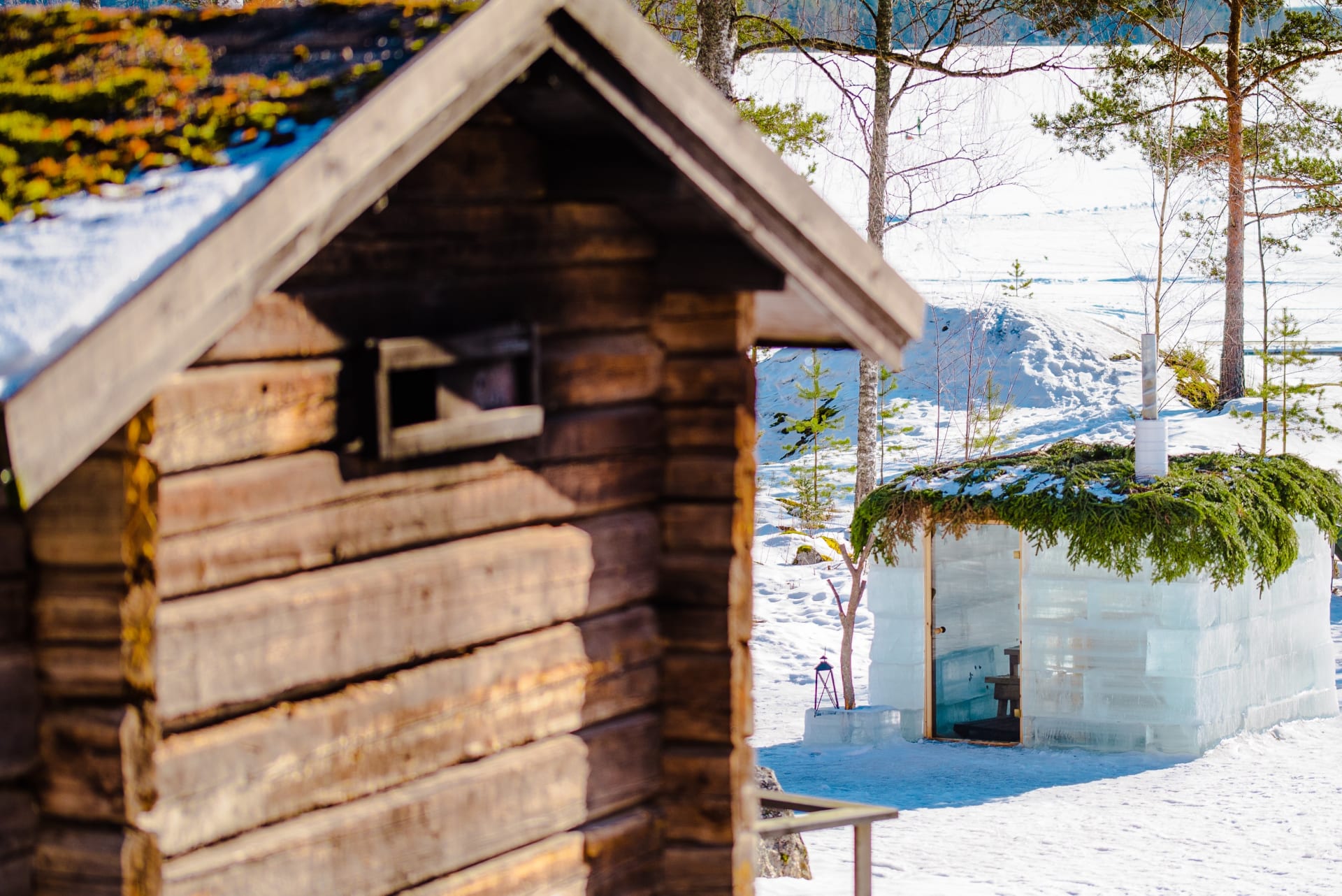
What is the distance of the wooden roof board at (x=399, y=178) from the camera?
2.29m

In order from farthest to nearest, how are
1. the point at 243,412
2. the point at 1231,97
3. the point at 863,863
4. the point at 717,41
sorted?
the point at 1231,97
the point at 717,41
the point at 863,863
the point at 243,412

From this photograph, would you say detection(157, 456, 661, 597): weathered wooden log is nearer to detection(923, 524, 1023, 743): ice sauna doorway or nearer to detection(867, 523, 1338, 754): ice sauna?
detection(867, 523, 1338, 754): ice sauna

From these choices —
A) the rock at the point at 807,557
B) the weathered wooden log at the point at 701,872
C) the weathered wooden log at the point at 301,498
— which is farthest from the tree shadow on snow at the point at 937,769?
the weathered wooden log at the point at 301,498

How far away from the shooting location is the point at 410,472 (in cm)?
351

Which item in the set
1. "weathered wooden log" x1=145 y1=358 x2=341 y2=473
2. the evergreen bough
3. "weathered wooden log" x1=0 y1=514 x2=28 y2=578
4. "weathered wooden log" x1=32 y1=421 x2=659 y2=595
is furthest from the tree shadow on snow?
"weathered wooden log" x1=0 y1=514 x2=28 y2=578

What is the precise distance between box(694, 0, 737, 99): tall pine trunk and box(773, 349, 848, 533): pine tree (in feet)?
26.2

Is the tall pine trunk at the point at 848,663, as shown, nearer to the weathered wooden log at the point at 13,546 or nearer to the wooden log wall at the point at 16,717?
the wooden log wall at the point at 16,717

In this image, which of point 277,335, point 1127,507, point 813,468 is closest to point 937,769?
point 1127,507

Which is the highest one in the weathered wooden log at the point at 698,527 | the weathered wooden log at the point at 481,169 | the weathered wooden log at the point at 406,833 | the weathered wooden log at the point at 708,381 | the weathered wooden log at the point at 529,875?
the weathered wooden log at the point at 481,169

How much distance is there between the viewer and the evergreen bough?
1259 centimetres

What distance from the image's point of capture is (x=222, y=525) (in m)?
3.10

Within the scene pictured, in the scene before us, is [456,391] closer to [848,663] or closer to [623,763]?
[623,763]

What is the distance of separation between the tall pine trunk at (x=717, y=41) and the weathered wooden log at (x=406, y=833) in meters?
10.4

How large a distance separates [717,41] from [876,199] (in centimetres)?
713
